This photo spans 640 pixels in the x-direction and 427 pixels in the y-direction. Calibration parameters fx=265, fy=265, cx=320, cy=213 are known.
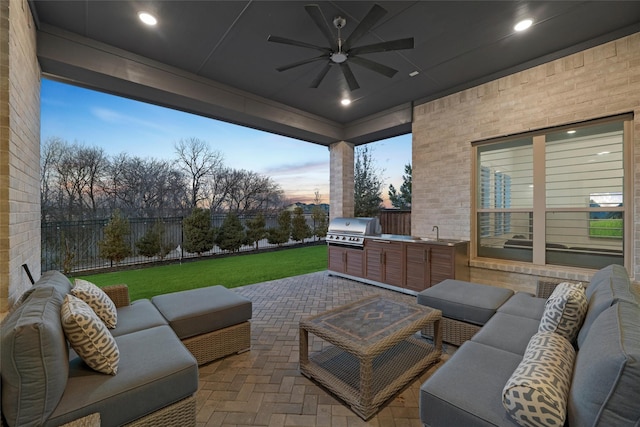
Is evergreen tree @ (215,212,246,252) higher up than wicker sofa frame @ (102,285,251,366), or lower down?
higher up

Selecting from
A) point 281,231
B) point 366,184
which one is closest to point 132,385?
point 281,231

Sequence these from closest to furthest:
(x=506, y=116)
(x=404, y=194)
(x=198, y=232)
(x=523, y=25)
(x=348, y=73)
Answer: (x=523, y=25) < (x=348, y=73) < (x=506, y=116) < (x=198, y=232) < (x=404, y=194)

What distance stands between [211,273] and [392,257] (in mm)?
3680

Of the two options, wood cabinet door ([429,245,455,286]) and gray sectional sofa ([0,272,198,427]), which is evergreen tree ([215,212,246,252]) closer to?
wood cabinet door ([429,245,455,286])

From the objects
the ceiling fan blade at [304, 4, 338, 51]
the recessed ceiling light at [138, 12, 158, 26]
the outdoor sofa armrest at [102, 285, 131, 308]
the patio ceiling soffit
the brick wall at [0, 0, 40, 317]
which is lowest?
the outdoor sofa armrest at [102, 285, 131, 308]

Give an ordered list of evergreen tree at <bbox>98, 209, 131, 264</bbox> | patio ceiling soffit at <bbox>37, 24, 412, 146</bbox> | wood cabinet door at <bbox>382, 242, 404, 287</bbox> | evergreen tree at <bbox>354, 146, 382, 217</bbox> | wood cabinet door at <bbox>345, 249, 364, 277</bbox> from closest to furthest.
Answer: patio ceiling soffit at <bbox>37, 24, 412, 146</bbox> → wood cabinet door at <bbox>382, 242, 404, 287</bbox> → wood cabinet door at <bbox>345, 249, 364, 277</bbox> → evergreen tree at <bbox>98, 209, 131, 264</bbox> → evergreen tree at <bbox>354, 146, 382, 217</bbox>

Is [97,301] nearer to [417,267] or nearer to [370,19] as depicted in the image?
[370,19]

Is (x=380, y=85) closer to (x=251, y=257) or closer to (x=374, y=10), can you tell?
(x=374, y=10)

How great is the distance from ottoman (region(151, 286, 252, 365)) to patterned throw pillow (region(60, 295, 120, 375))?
705mm

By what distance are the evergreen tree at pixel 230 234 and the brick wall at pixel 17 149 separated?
15.3 ft

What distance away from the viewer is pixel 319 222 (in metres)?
10.5

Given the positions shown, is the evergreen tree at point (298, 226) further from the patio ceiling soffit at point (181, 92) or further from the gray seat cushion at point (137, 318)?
the gray seat cushion at point (137, 318)

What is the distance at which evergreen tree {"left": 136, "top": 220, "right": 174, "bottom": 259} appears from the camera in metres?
6.27

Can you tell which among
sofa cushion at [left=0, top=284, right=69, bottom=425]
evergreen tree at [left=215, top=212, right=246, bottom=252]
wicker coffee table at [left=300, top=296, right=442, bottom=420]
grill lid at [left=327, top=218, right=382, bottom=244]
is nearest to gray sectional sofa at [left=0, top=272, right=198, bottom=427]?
sofa cushion at [left=0, top=284, right=69, bottom=425]
